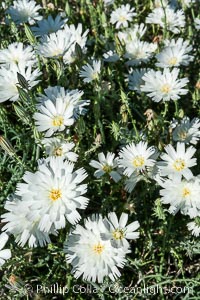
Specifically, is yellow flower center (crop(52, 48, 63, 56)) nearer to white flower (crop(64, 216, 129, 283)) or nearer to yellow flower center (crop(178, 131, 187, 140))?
yellow flower center (crop(178, 131, 187, 140))

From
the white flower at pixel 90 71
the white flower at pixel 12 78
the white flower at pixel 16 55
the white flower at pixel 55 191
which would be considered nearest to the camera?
the white flower at pixel 55 191

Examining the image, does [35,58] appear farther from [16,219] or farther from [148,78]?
[16,219]

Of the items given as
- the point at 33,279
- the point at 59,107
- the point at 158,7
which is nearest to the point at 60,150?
the point at 59,107

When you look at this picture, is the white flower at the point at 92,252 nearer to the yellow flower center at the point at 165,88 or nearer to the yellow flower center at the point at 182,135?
the yellow flower center at the point at 182,135

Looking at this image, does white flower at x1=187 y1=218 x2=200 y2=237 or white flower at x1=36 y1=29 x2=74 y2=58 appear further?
white flower at x1=36 y1=29 x2=74 y2=58

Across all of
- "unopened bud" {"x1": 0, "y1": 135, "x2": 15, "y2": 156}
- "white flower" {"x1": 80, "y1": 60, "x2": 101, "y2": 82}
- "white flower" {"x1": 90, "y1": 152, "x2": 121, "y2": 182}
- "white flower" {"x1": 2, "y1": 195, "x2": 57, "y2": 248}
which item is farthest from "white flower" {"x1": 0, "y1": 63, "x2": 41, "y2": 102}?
"white flower" {"x1": 2, "y1": 195, "x2": 57, "y2": 248}

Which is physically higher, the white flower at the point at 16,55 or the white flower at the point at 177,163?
the white flower at the point at 16,55

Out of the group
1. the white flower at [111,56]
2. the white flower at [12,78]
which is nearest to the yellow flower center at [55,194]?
the white flower at [12,78]
